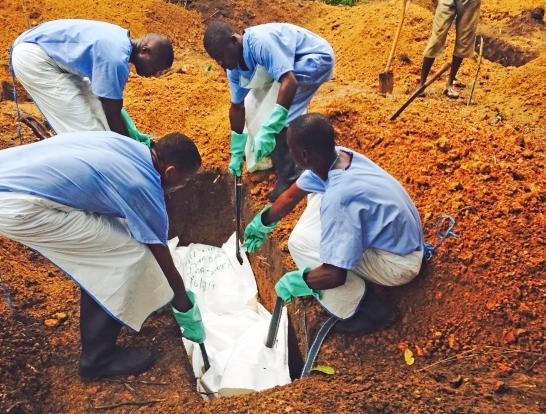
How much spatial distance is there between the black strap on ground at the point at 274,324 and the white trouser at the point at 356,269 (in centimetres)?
26

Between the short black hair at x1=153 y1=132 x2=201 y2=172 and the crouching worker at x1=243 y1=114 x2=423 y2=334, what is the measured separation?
50 centimetres

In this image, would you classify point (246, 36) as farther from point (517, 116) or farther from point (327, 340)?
point (517, 116)

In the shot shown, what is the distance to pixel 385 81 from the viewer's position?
576 centimetres

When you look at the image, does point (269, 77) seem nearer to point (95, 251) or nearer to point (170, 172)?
point (170, 172)

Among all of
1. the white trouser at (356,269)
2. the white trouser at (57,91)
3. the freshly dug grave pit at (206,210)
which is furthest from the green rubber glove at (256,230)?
the white trouser at (57,91)

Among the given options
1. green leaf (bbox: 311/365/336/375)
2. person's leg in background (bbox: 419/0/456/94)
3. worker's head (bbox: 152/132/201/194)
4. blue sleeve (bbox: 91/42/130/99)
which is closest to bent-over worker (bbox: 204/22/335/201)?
blue sleeve (bbox: 91/42/130/99)

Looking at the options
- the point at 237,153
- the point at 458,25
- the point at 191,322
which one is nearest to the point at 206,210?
the point at 237,153

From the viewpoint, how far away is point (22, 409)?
8.92 ft

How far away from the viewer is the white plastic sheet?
325cm

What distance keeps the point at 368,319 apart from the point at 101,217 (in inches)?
62.4

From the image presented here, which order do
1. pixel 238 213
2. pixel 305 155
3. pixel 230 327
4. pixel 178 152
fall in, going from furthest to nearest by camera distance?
1. pixel 238 213
2. pixel 230 327
3. pixel 305 155
4. pixel 178 152

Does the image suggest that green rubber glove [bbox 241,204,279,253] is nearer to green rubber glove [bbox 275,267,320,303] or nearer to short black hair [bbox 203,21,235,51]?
green rubber glove [bbox 275,267,320,303]

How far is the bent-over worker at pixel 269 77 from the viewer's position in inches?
149

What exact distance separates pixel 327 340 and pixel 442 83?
4292 mm
